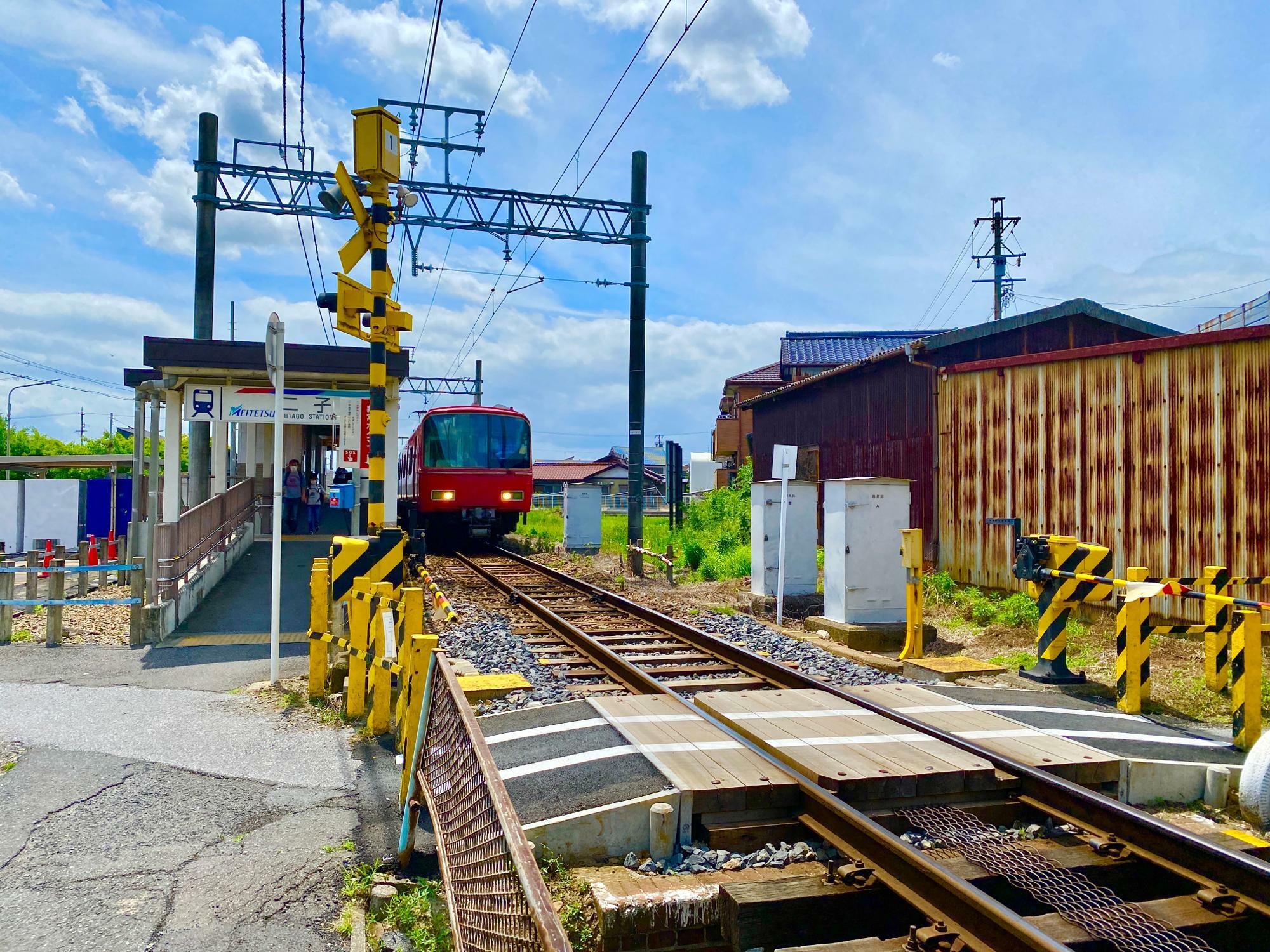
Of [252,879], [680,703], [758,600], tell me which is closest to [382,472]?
[680,703]

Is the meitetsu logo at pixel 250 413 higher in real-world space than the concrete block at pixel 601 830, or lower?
higher

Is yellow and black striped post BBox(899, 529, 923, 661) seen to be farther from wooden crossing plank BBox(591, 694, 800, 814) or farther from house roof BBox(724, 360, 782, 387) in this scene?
house roof BBox(724, 360, 782, 387)

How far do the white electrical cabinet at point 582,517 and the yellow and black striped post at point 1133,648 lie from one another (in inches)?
586

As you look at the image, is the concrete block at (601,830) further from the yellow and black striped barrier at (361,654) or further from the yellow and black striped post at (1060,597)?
the yellow and black striped post at (1060,597)

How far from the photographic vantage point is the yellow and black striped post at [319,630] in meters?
7.09

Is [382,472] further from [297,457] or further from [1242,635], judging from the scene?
[297,457]

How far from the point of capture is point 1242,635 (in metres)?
5.61

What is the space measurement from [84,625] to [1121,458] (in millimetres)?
11751

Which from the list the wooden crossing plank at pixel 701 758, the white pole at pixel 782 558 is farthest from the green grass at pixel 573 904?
the white pole at pixel 782 558

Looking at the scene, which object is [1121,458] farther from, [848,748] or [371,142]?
[371,142]

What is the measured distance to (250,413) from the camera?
12641 millimetres

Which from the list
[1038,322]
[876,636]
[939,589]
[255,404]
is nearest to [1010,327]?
[1038,322]

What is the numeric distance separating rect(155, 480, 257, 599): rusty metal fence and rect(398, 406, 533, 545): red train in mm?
4482

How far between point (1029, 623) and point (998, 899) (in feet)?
23.4
